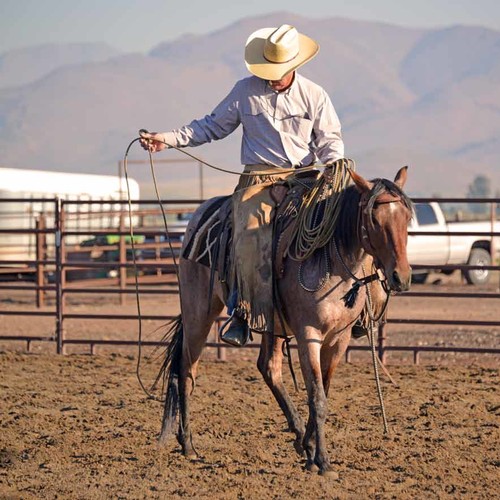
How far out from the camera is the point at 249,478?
5438 mm

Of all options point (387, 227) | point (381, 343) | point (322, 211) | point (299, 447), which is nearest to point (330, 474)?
point (299, 447)

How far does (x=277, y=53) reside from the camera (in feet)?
19.6

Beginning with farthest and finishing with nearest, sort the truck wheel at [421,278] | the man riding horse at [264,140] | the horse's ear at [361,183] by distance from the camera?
the truck wheel at [421,278] → the man riding horse at [264,140] → the horse's ear at [361,183]

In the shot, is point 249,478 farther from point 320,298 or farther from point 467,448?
point 467,448

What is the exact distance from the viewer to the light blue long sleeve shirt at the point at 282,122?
600 cm

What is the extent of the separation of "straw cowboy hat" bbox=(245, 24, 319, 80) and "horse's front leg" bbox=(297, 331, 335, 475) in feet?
4.98

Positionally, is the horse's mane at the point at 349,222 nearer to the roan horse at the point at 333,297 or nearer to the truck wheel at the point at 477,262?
the roan horse at the point at 333,297

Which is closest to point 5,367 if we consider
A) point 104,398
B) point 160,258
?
point 104,398

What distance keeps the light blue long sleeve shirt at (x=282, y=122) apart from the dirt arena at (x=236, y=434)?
1693 mm

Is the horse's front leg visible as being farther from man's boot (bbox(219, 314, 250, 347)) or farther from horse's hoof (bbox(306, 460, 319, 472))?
man's boot (bbox(219, 314, 250, 347))

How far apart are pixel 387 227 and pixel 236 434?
1.96m

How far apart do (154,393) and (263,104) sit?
2.97 metres

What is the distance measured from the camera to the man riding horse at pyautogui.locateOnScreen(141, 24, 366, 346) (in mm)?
5848

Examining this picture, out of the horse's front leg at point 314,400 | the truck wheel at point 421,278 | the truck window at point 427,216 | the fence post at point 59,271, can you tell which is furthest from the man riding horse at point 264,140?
the truck wheel at point 421,278
